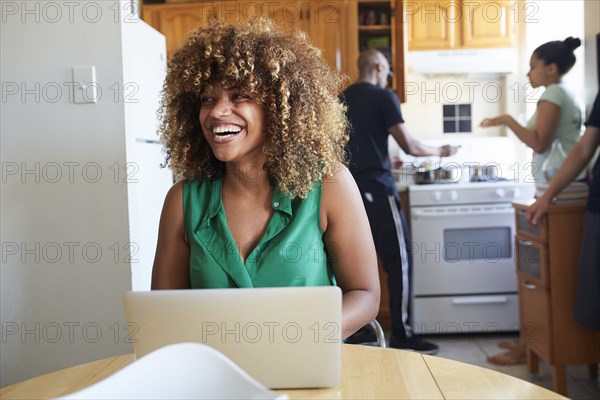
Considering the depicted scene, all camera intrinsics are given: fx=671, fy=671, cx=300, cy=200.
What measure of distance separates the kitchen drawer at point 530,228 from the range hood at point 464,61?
5.28ft

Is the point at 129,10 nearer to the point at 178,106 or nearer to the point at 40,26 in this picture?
the point at 40,26

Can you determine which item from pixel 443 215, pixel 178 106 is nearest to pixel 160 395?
pixel 178 106

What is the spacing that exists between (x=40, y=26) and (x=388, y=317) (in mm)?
2598

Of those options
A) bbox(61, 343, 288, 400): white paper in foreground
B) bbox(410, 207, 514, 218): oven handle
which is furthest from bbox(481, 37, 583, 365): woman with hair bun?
bbox(61, 343, 288, 400): white paper in foreground

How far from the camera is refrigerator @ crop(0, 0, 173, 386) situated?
1862mm

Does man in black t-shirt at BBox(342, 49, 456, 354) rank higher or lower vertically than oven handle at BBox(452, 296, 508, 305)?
higher

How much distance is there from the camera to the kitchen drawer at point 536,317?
2.66m

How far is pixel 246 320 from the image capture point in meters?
0.88

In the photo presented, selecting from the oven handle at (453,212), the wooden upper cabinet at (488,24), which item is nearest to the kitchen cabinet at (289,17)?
the wooden upper cabinet at (488,24)

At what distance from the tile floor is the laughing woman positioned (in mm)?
1648

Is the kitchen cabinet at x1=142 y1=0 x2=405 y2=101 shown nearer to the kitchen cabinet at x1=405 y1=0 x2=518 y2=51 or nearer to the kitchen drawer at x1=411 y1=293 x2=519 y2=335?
the kitchen cabinet at x1=405 y1=0 x2=518 y2=51

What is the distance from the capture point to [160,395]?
0.67 meters

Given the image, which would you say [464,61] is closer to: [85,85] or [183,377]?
[85,85]

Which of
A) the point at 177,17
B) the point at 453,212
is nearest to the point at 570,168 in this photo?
the point at 453,212
